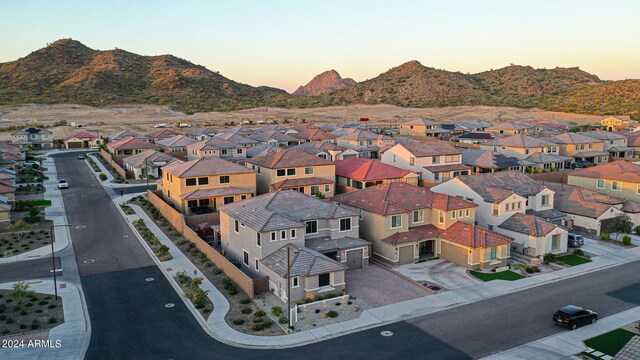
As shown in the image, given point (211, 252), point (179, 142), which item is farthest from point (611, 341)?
point (179, 142)

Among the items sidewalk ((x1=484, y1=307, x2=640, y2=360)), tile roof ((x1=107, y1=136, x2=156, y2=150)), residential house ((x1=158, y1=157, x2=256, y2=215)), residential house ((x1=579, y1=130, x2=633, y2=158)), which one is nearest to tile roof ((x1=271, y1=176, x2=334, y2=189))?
residential house ((x1=158, y1=157, x2=256, y2=215))

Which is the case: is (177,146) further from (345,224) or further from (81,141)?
(345,224)

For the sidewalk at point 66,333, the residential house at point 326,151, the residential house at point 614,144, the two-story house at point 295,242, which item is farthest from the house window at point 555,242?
the residential house at point 614,144

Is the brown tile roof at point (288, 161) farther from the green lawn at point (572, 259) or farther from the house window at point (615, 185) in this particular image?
the house window at point (615, 185)

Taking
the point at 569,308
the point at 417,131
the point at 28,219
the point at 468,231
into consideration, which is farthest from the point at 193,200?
the point at 417,131

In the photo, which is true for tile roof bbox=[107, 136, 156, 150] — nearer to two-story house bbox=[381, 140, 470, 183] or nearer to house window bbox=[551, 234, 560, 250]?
two-story house bbox=[381, 140, 470, 183]

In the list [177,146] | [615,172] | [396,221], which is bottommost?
[396,221]

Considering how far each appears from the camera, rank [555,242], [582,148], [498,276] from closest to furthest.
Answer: [498,276]
[555,242]
[582,148]

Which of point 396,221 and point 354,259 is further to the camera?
point 396,221
